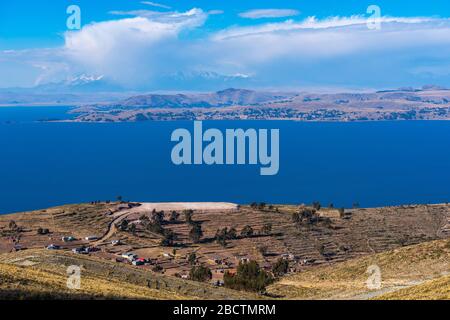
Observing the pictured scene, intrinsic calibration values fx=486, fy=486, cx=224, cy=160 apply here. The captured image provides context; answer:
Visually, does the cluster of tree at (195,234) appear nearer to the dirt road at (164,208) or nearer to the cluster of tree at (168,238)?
the cluster of tree at (168,238)

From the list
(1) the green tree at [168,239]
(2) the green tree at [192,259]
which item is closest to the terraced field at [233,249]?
(2) the green tree at [192,259]

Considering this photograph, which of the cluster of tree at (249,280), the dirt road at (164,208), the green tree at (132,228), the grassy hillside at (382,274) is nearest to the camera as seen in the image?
the grassy hillside at (382,274)

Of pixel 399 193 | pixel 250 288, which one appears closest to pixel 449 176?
pixel 399 193

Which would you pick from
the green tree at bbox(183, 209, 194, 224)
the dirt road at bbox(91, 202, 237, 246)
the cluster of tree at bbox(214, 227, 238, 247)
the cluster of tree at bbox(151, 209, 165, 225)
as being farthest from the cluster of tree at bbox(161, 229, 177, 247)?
the dirt road at bbox(91, 202, 237, 246)

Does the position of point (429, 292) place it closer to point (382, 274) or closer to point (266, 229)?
point (382, 274)

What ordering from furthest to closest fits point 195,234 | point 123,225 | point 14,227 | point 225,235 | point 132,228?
point 123,225 → point 132,228 → point 14,227 → point 195,234 → point 225,235

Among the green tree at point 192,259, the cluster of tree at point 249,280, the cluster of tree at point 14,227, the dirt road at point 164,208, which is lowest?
the green tree at point 192,259

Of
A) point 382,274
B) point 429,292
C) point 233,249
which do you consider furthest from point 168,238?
point 429,292

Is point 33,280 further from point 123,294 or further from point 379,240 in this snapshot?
point 379,240
